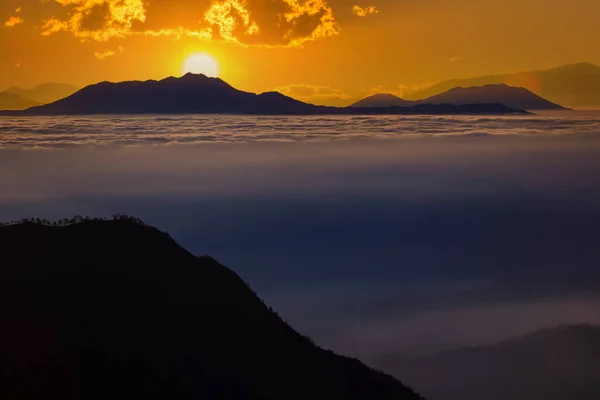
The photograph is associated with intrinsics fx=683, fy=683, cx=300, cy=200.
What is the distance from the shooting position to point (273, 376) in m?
39.4

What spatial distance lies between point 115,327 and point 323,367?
14762 mm

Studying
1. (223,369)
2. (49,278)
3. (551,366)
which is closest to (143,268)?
(49,278)

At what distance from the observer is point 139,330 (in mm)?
36125

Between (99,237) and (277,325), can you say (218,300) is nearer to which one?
(277,325)

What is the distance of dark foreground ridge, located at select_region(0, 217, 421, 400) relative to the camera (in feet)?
104

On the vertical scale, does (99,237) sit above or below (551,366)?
above

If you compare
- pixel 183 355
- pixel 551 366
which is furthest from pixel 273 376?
pixel 551 366

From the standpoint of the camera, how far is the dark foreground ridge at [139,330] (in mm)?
31828

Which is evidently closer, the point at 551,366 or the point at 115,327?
the point at 115,327

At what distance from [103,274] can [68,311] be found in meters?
4.44

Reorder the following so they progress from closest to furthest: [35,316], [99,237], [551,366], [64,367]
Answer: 1. [64,367]
2. [35,316]
3. [99,237]
4. [551,366]

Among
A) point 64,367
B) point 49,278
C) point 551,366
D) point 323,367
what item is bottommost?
point 551,366

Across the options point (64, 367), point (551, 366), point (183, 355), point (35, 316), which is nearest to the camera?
point (64, 367)

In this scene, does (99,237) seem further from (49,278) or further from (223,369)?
(223,369)
